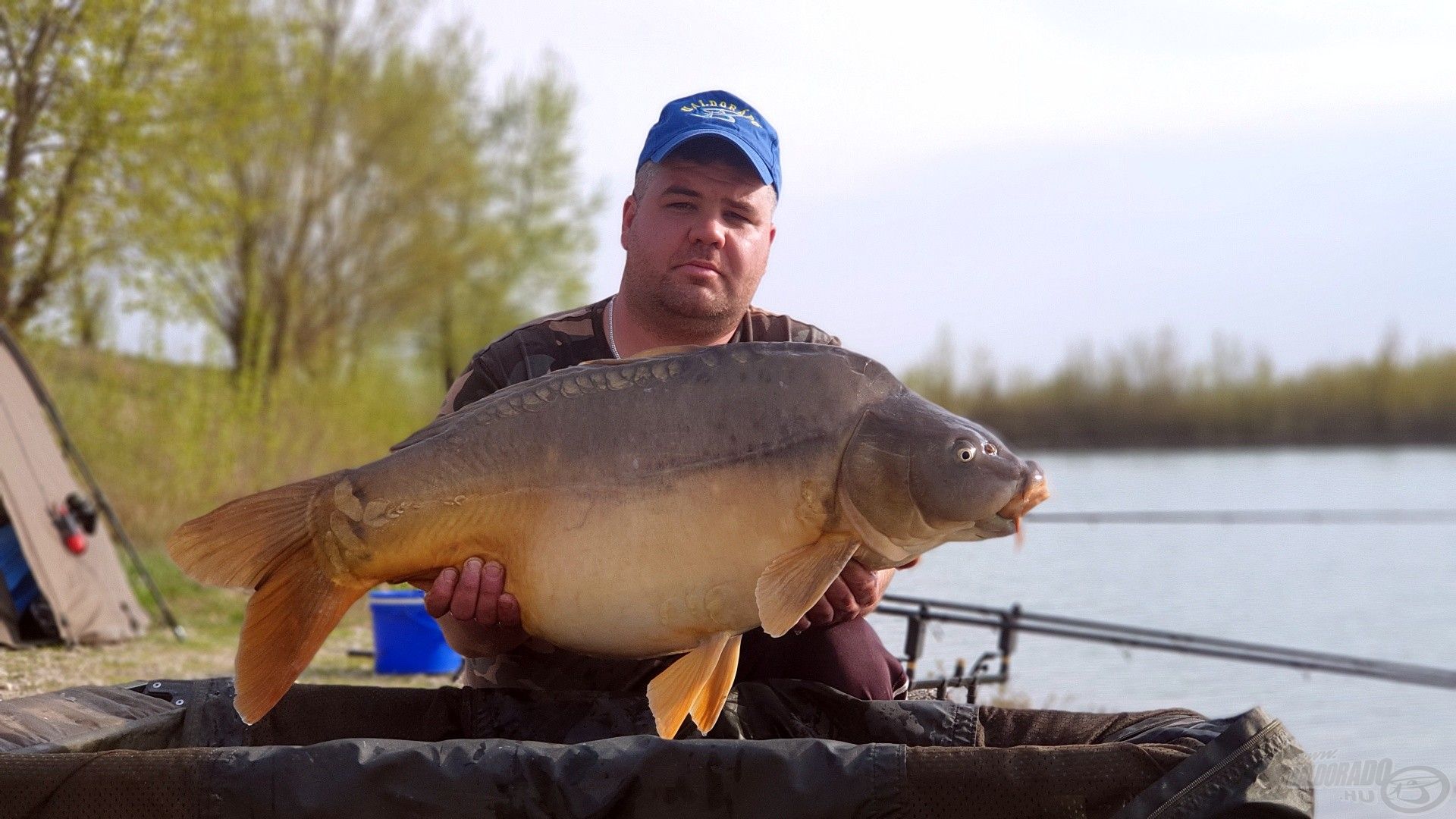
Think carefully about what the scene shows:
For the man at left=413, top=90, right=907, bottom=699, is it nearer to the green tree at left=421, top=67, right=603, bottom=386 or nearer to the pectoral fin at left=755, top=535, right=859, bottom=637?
the pectoral fin at left=755, top=535, right=859, bottom=637

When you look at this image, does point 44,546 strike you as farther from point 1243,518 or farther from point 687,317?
point 1243,518

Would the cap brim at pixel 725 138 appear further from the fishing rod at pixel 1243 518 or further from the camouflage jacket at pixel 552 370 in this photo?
the fishing rod at pixel 1243 518

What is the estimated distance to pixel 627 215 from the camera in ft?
8.02

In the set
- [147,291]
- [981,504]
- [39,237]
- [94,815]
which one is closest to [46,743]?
[94,815]

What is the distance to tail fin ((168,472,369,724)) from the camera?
5.41 ft

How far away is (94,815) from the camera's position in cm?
139

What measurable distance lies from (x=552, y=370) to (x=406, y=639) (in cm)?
199

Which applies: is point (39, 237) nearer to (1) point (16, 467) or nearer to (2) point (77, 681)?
(1) point (16, 467)

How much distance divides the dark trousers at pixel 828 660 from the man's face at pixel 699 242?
1.78ft

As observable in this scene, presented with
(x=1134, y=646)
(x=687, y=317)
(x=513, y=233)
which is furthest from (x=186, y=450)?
(x=513, y=233)

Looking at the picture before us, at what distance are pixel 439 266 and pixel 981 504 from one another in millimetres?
13881

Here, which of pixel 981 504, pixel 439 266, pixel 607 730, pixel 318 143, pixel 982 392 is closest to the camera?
pixel 981 504

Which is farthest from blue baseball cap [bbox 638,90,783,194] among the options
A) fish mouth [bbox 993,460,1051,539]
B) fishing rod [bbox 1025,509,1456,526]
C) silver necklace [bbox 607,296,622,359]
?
fishing rod [bbox 1025,509,1456,526]

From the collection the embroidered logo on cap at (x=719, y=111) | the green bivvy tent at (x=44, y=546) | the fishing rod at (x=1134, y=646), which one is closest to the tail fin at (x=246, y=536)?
the embroidered logo on cap at (x=719, y=111)
